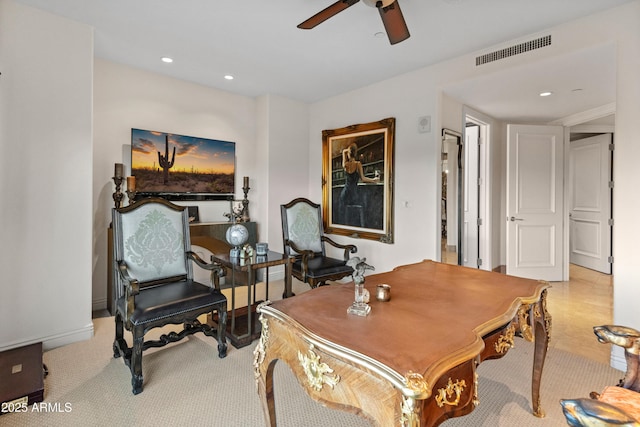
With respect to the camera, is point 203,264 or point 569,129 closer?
point 203,264

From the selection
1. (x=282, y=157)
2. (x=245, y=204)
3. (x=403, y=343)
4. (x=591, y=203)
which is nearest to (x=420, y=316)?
(x=403, y=343)

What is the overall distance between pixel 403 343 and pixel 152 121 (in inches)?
153

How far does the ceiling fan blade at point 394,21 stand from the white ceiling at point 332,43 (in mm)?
474

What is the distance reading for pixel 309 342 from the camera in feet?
3.84

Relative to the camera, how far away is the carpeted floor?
1819mm

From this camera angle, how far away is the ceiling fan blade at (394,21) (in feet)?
6.42

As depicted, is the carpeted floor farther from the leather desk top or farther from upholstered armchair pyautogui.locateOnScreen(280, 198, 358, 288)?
upholstered armchair pyautogui.locateOnScreen(280, 198, 358, 288)

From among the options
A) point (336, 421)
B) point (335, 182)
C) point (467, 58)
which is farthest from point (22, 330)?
point (467, 58)

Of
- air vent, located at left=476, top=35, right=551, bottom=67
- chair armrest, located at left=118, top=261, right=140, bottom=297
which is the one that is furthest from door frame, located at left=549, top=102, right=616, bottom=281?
chair armrest, located at left=118, top=261, right=140, bottom=297

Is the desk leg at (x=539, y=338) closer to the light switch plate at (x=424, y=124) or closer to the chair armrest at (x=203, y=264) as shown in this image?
the chair armrest at (x=203, y=264)

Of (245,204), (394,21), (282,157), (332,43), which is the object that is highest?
(332,43)

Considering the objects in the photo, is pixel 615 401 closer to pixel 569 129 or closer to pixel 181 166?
pixel 181 166

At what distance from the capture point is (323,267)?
338 centimetres

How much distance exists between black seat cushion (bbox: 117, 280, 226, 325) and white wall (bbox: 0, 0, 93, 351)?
0.82m
